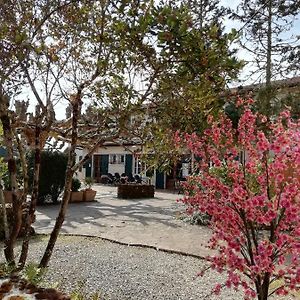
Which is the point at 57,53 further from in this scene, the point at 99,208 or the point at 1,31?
the point at 99,208

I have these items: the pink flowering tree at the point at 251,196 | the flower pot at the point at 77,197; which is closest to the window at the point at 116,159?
the flower pot at the point at 77,197

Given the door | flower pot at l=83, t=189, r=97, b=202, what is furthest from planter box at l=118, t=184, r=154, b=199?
the door

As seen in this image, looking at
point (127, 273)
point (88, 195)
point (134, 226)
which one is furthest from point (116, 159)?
point (127, 273)

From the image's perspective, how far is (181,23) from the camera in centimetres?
260

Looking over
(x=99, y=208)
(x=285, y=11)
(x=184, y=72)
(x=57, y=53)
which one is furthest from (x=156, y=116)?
(x=285, y=11)

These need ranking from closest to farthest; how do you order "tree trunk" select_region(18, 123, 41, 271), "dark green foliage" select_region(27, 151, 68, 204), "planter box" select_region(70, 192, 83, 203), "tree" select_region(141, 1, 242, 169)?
"tree" select_region(141, 1, 242, 169), "tree trunk" select_region(18, 123, 41, 271), "dark green foliage" select_region(27, 151, 68, 204), "planter box" select_region(70, 192, 83, 203)

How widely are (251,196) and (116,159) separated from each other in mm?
29328

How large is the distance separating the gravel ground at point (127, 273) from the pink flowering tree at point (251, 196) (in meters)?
1.70

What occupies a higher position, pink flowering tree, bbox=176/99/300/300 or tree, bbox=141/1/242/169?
tree, bbox=141/1/242/169

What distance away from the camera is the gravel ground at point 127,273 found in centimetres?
493

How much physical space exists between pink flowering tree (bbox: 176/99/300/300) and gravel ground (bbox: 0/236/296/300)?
1.70m

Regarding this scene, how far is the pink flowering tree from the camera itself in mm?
3115

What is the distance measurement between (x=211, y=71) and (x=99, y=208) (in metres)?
12.4

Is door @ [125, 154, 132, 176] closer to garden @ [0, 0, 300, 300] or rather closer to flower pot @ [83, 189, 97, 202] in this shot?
flower pot @ [83, 189, 97, 202]
